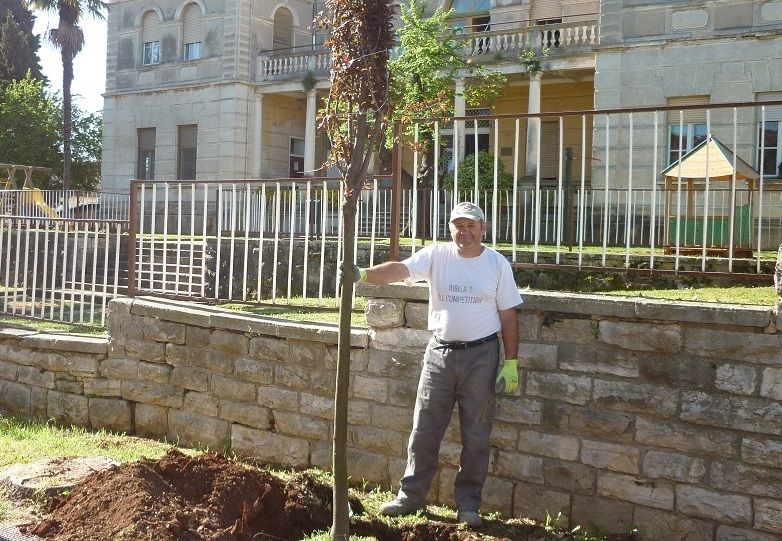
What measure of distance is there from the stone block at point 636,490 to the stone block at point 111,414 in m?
4.42

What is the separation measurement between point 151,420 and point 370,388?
97.4 inches

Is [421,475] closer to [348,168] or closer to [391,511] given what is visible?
[391,511]

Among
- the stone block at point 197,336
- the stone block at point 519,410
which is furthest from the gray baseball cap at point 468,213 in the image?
the stone block at point 197,336

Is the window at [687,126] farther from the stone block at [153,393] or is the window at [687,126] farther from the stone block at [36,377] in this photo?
the stone block at [36,377]

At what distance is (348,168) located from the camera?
4484mm

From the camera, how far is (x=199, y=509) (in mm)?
4887

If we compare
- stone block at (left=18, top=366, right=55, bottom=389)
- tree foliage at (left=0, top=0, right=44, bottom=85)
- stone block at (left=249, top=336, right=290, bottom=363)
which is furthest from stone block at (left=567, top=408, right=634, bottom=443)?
tree foliage at (left=0, top=0, right=44, bottom=85)

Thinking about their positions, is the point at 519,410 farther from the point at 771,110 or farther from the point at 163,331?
the point at 771,110

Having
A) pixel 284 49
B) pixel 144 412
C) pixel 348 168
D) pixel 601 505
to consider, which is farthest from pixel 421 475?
pixel 284 49

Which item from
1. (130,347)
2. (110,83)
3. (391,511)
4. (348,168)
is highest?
(110,83)

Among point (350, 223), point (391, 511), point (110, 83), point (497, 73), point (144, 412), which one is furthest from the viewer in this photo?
point (110, 83)

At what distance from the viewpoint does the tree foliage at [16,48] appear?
37.8 m

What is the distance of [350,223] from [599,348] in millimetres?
1865

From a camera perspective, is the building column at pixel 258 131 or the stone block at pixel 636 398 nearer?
the stone block at pixel 636 398
